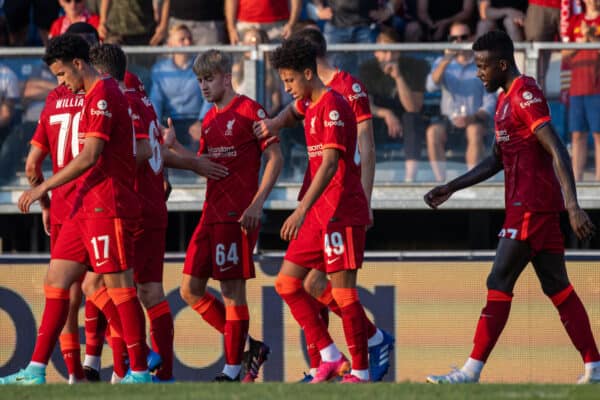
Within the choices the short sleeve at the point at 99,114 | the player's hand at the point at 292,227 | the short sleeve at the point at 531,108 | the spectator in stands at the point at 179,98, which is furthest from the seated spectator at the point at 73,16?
the short sleeve at the point at 531,108

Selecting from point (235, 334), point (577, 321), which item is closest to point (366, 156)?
point (235, 334)

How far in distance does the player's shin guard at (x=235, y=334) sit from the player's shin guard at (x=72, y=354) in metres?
1.04

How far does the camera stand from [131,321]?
8.25 metres

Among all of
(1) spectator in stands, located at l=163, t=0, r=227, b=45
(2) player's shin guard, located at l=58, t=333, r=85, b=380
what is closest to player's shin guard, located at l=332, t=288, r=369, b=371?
(2) player's shin guard, located at l=58, t=333, r=85, b=380

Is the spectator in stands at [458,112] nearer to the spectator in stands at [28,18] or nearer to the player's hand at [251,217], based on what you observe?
the player's hand at [251,217]

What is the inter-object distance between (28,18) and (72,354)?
19.3ft

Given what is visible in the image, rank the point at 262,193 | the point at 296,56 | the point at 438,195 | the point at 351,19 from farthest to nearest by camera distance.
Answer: the point at 351,19
the point at 262,193
the point at 438,195
the point at 296,56

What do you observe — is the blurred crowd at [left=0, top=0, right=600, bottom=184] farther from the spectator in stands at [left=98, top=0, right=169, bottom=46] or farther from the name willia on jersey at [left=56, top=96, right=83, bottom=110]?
the name willia on jersey at [left=56, top=96, right=83, bottom=110]

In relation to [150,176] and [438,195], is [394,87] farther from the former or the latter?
[150,176]

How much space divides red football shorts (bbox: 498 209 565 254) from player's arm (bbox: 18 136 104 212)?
2581 mm

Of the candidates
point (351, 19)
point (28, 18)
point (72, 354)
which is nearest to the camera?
point (72, 354)

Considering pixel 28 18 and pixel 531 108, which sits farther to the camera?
pixel 28 18

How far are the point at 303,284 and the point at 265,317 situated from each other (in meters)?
2.75

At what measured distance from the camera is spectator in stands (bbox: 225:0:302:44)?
43.5 feet
